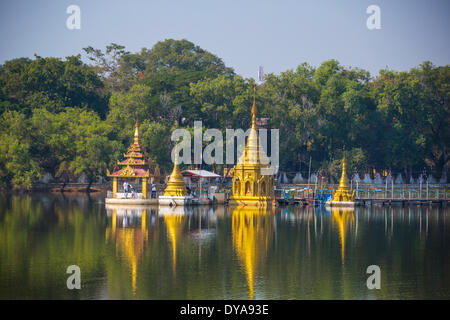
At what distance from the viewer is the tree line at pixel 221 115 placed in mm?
84625

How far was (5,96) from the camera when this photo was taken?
3740 inches

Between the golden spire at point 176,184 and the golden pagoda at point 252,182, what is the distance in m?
5.02

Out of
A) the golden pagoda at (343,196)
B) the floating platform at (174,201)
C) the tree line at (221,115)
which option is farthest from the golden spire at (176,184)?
the tree line at (221,115)

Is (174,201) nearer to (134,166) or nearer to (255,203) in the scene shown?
(134,166)

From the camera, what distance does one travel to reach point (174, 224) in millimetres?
50625

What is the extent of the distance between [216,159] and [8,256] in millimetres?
50033

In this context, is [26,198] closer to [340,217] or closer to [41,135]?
[41,135]

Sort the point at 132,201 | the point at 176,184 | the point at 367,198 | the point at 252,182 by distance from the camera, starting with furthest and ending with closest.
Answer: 1. the point at 367,198
2. the point at 252,182
3. the point at 132,201
4. the point at 176,184

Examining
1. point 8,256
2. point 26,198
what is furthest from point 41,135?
point 8,256

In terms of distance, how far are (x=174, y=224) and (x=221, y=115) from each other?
3970 cm

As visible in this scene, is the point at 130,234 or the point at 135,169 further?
the point at 135,169

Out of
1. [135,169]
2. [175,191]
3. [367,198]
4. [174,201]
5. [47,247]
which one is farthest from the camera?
[367,198]

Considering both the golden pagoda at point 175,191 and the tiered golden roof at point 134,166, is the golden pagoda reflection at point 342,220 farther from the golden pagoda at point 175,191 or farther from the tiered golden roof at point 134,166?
the tiered golden roof at point 134,166

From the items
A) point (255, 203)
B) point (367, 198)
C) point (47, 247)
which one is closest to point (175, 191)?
point (255, 203)
